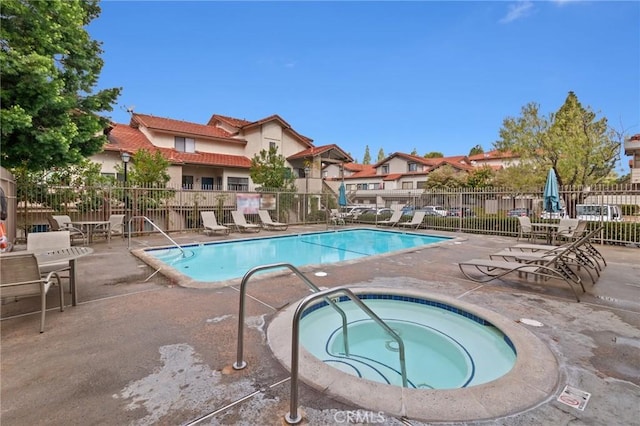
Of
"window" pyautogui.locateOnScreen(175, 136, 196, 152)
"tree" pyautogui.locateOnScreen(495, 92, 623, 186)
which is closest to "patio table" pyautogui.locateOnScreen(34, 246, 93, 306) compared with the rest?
"window" pyautogui.locateOnScreen(175, 136, 196, 152)

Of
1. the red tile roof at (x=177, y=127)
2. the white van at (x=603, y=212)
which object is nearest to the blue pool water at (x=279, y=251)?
the white van at (x=603, y=212)

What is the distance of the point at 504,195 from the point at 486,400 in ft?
43.4

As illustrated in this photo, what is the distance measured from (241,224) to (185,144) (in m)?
11.0

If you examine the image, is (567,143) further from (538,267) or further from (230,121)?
(230,121)

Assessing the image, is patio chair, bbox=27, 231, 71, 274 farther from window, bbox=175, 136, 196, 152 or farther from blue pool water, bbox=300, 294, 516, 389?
window, bbox=175, 136, 196, 152

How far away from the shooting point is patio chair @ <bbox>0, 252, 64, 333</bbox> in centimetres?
346

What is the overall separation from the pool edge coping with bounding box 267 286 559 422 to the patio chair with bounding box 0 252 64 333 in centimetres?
287

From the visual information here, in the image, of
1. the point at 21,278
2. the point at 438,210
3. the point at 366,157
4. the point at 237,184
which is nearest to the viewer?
the point at 21,278

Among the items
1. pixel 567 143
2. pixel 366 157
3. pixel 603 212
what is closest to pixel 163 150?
pixel 603 212

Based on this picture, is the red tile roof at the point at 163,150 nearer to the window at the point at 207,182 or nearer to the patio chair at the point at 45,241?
the window at the point at 207,182

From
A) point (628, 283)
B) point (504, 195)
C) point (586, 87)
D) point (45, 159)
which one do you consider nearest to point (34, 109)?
point (45, 159)

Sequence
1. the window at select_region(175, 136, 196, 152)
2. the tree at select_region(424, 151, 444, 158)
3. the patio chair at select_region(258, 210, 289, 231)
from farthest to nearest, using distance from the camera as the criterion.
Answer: the tree at select_region(424, 151, 444, 158) → the window at select_region(175, 136, 196, 152) → the patio chair at select_region(258, 210, 289, 231)

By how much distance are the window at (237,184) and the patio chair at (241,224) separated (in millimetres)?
7465

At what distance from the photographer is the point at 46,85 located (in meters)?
7.53
